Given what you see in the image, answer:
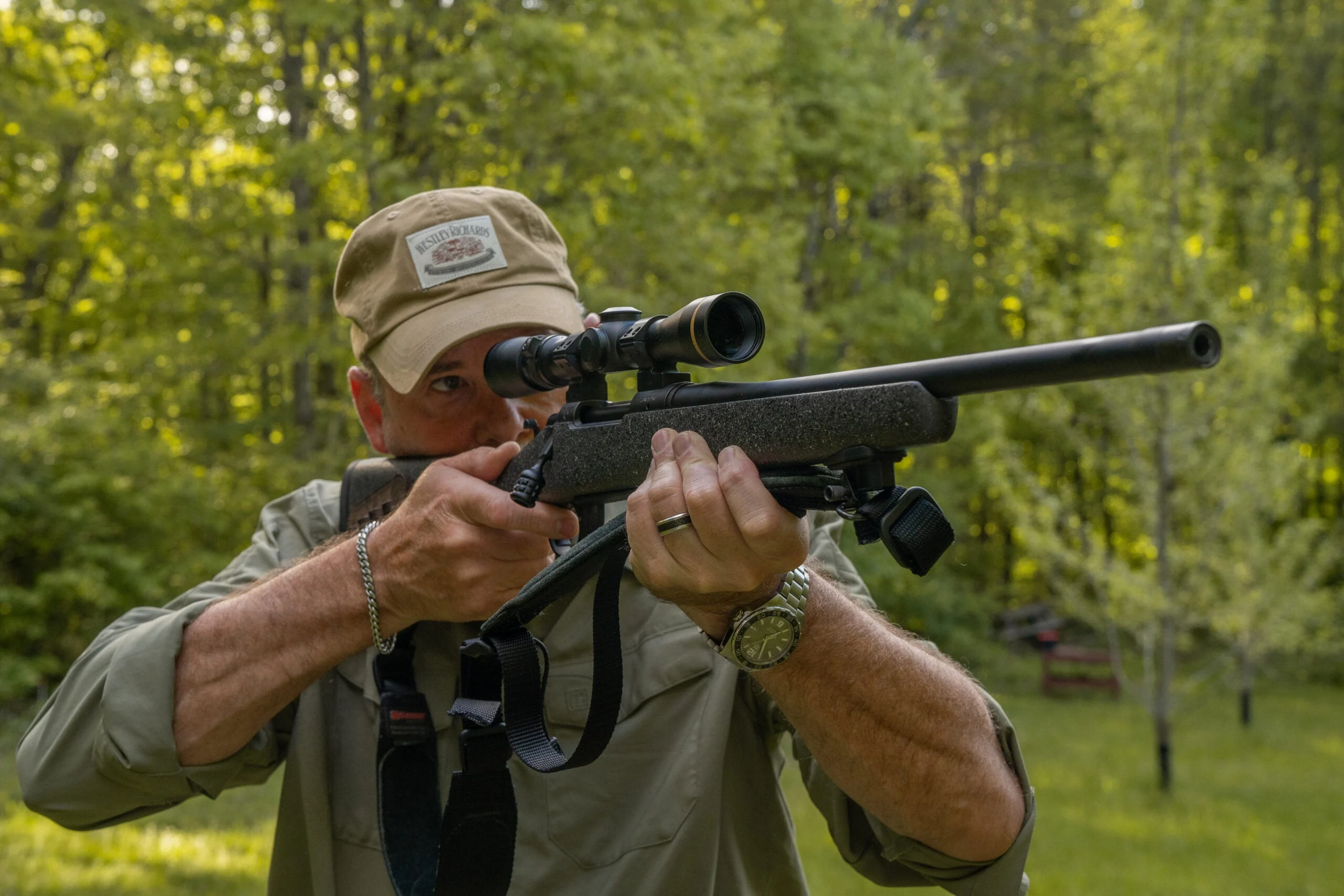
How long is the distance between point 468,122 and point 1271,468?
1026 centimetres

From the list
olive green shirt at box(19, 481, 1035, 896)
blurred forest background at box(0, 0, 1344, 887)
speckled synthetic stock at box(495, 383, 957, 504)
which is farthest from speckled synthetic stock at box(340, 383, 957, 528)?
blurred forest background at box(0, 0, 1344, 887)

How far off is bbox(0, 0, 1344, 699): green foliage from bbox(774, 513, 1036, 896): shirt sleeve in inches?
359

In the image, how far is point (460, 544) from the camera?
94.8 inches

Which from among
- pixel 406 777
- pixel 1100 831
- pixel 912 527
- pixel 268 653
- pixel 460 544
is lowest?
pixel 1100 831

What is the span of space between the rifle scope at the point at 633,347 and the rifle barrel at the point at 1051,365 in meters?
0.13

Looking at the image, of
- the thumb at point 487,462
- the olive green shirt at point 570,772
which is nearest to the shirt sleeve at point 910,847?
the olive green shirt at point 570,772

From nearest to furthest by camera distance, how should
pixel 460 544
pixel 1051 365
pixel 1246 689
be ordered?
pixel 1051 365 → pixel 460 544 → pixel 1246 689

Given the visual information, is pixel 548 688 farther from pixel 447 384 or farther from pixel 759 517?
pixel 759 517

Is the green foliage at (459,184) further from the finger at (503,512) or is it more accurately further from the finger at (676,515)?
the finger at (676,515)

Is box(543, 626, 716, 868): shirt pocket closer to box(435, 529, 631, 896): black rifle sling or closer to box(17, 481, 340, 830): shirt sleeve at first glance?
box(435, 529, 631, 896): black rifle sling

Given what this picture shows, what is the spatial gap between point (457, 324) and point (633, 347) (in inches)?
32.2

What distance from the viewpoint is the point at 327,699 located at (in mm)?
2879

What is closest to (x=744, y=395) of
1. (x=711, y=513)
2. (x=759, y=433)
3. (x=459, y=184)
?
(x=759, y=433)

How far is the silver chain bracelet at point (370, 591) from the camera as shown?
252 centimetres
